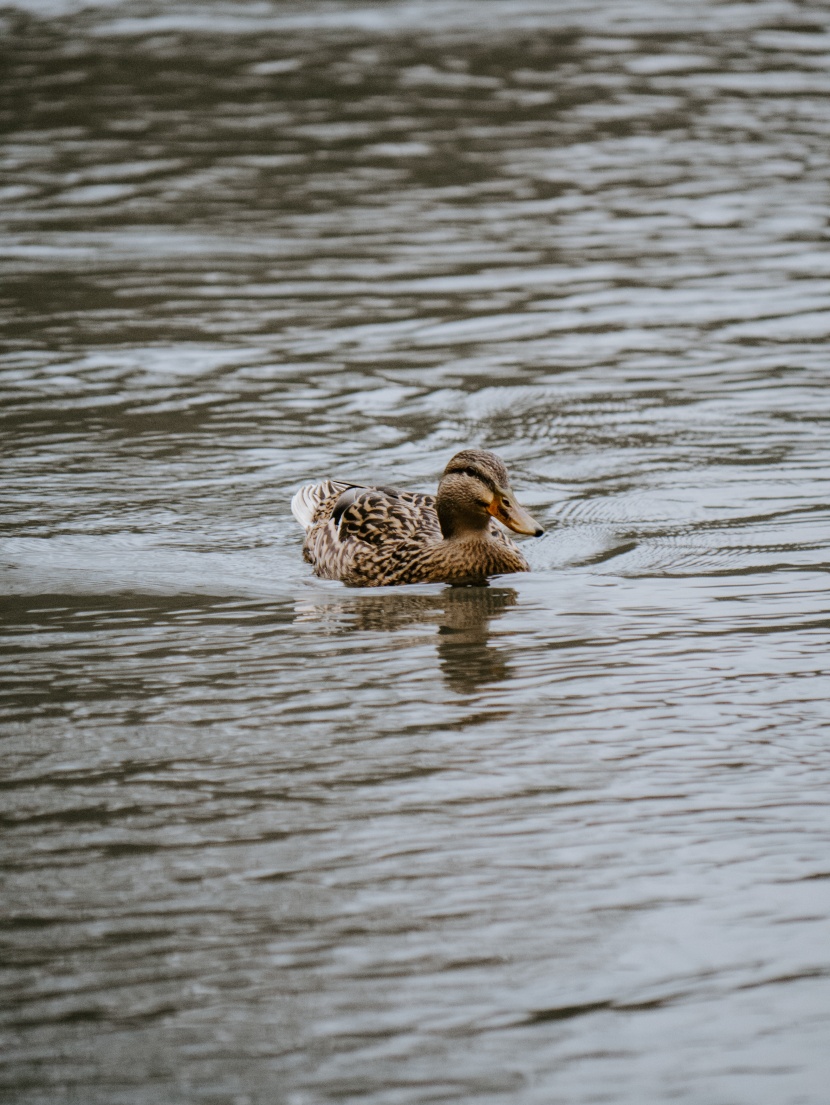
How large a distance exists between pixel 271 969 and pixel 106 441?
22.1ft

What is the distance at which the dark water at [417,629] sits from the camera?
4402 millimetres

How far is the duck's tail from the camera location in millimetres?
9516

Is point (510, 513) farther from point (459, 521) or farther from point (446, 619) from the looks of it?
point (446, 619)

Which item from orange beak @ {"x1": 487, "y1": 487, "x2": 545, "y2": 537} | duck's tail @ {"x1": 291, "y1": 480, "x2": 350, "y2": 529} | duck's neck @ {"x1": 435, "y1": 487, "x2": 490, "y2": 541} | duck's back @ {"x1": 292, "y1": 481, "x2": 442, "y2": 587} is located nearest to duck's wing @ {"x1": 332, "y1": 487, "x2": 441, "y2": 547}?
duck's back @ {"x1": 292, "y1": 481, "x2": 442, "y2": 587}

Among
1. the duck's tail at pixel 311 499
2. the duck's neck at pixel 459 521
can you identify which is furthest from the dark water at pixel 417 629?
the duck's neck at pixel 459 521

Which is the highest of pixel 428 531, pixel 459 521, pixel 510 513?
pixel 510 513

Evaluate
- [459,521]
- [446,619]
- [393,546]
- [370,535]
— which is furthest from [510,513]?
[370,535]

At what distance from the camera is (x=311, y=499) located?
9.66 m

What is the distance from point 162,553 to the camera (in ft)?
29.7

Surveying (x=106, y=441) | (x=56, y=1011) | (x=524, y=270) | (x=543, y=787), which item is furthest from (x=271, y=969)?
(x=524, y=270)

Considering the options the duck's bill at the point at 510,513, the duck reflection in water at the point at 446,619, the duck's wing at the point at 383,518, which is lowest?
the duck reflection in water at the point at 446,619

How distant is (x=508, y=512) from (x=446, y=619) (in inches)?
25.1

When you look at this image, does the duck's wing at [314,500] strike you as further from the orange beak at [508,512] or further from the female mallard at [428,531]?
the orange beak at [508,512]

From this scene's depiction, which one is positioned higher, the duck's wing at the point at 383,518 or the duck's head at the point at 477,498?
the duck's head at the point at 477,498
